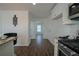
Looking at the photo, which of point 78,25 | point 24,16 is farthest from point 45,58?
point 24,16

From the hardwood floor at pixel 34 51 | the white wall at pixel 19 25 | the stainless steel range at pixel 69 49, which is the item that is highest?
the white wall at pixel 19 25

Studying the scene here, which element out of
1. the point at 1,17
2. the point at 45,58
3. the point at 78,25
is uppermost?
the point at 1,17

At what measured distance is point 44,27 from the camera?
41.7 ft

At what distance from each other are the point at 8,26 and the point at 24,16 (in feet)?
4.04

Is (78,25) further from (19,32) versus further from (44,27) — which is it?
(44,27)

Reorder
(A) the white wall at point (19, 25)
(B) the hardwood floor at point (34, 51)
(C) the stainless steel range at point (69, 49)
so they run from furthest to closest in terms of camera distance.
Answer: (A) the white wall at point (19, 25) < (B) the hardwood floor at point (34, 51) < (C) the stainless steel range at point (69, 49)

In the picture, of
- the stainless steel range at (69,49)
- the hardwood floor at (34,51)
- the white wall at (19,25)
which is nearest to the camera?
the stainless steel range at (69,49)

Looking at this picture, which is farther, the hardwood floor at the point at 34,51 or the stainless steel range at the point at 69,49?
the hardwood floor at the point at 34,51

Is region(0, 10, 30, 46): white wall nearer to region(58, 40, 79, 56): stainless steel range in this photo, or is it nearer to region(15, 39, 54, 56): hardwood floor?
region(15, 39, 54, 56): hardwood floor

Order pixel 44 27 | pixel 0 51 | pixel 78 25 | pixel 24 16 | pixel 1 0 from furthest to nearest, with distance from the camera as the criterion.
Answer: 1. pixel 44 27
2. pixel 24 16
3. pixel 78 25
4. pixel 0 51
5. pixel 1 0

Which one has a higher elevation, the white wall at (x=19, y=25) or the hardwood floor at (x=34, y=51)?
the white wall at (x=19, y=25)

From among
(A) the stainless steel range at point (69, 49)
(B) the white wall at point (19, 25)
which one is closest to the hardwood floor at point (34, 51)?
(B) the white wall at point (19, 25)

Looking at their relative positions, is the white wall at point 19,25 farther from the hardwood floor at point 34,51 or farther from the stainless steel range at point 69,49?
the stainless steel range at point 69,49

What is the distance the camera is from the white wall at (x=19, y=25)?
775cm
